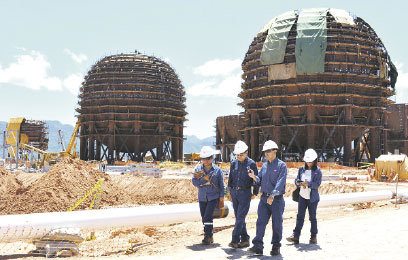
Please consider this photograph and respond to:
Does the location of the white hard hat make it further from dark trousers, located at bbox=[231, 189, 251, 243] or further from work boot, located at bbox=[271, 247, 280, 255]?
work boot, located at bbox=[271, 247, 280, 255]

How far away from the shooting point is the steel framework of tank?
168 feet

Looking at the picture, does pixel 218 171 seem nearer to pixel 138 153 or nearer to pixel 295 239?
pixel 295 239

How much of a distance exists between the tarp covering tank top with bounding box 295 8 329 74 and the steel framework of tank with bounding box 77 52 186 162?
22.2 meters

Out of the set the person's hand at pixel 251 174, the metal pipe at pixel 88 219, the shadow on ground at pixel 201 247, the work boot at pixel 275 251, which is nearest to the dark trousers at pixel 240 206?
the person's hand at pixel 251 174

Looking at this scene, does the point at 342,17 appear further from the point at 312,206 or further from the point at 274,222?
the point at 274,222

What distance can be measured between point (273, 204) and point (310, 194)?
1.14 metres

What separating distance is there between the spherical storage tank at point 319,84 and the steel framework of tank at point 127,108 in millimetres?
17003

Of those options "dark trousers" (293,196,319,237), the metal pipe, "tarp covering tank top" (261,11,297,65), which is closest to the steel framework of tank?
"tarp covering tank top" (261,11,297,65)

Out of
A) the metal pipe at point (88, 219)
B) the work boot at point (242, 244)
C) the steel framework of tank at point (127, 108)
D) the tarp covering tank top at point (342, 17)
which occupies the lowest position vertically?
the work boot at point (242, 244)

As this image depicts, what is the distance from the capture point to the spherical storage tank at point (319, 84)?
3628 cm

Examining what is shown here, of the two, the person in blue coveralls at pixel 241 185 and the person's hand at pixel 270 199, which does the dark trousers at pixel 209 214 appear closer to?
the person in blue coveralls at pixel 241 185

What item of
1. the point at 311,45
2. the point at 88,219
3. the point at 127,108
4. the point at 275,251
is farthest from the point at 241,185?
the point at 127,108

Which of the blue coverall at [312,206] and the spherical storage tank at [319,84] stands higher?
the spherical storage tank at [319,84]

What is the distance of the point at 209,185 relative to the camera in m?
7.34
